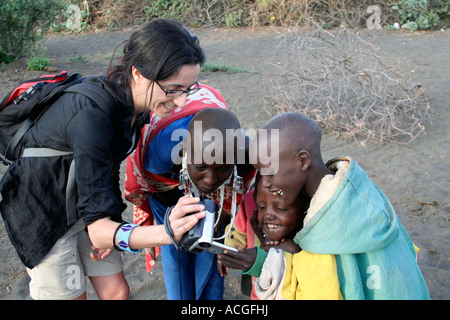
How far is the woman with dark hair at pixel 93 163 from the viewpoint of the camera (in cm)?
159

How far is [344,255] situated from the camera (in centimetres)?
158

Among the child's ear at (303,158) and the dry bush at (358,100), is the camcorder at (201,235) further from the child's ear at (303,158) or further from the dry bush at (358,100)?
the dry bush at (358,100)

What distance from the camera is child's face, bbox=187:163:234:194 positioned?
1.81 m

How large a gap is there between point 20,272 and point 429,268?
2.96 meters

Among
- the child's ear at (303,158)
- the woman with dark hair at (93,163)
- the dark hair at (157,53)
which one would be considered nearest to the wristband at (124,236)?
the woman with dark hair at (93,163)

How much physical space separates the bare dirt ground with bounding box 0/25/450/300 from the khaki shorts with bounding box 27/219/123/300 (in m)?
0.93

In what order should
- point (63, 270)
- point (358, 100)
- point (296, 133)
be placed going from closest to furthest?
point (296, 133), point (63, 270), point (358, 100)

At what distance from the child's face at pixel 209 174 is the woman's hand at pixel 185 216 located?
286mm

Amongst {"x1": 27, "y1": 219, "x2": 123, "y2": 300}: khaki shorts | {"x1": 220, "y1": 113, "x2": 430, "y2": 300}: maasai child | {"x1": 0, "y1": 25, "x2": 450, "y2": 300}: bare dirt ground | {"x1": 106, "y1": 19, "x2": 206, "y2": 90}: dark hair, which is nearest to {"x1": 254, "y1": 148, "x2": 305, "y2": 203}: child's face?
{"x1": 220, "y1": 113, "x2": 430, "y2": 300}: maasai child

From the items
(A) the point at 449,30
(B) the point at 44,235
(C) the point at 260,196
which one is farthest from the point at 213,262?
(A) the point at 449,30

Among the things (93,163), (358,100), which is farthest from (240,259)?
(358,100)

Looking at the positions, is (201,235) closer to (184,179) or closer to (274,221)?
(274,221)

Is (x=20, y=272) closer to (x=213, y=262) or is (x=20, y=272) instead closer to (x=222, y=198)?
(x=213, y=262)

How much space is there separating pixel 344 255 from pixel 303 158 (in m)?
0.41
